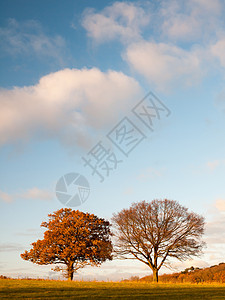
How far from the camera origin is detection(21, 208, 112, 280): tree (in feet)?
141

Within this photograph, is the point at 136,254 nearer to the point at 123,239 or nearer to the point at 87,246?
the point at 123,239

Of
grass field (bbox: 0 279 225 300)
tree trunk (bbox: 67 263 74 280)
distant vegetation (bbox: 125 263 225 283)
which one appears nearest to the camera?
grass field (bbox: 0 279 225 300)

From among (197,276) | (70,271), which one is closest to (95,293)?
(70,271)

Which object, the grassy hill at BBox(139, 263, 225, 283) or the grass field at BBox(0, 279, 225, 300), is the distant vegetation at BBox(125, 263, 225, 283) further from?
the grass field at BBox(0, 279, 225, 300)

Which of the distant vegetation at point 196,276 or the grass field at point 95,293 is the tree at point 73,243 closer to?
the distant vegetation at point 196,276

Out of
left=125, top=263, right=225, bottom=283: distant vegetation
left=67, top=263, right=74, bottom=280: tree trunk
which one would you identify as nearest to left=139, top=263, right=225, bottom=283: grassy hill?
left=125, top=263, right=225, bottom=283: distant vegetation

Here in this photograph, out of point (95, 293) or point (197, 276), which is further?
point (197, 276)

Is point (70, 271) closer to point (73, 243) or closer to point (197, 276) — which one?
point (73, 243)

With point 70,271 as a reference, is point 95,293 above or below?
below

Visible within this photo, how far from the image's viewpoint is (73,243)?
4384 cm

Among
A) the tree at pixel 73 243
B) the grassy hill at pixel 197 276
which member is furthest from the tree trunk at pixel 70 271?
the grassy hill at pixel 197 276

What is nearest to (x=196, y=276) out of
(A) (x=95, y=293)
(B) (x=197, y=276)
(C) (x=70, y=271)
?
(B) (x=197, y=276)

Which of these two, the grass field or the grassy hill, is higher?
the grassy hill

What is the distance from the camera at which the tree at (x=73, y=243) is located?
4312 cm
